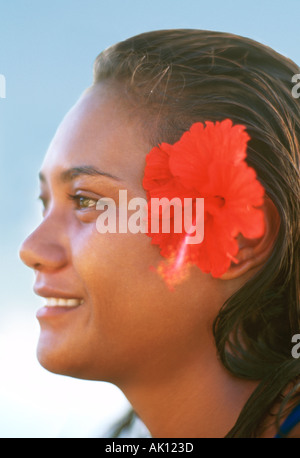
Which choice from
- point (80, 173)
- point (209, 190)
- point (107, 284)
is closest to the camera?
point (209, 190)

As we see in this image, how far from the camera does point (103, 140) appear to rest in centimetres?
274

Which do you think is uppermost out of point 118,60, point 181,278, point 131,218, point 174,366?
point 118,60

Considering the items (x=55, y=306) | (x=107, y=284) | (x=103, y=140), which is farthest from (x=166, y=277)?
(x=103, y=140)

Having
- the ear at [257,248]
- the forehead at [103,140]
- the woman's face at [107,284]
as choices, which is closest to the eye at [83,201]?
the woman's face at [107,284]

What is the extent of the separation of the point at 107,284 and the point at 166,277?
264mm

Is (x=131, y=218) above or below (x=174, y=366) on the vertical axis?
above

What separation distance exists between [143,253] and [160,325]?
331mm

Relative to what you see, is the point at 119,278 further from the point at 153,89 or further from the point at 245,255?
the point at 153,89

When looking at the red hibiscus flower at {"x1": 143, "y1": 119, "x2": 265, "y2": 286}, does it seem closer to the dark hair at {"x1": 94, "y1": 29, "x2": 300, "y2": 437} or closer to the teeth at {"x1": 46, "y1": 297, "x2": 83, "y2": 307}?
the dark hair at {"x1": 94, "y1": 29, "x2": 300, "y2": 437}

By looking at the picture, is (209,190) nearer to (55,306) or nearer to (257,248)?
(257,248)

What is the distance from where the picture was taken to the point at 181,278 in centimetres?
264

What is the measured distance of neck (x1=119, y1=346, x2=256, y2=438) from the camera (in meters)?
2.69

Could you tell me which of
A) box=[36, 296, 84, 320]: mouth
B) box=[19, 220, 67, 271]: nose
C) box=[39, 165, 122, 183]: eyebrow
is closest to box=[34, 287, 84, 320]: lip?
box=[36, 296, 84, 320]: mouth
